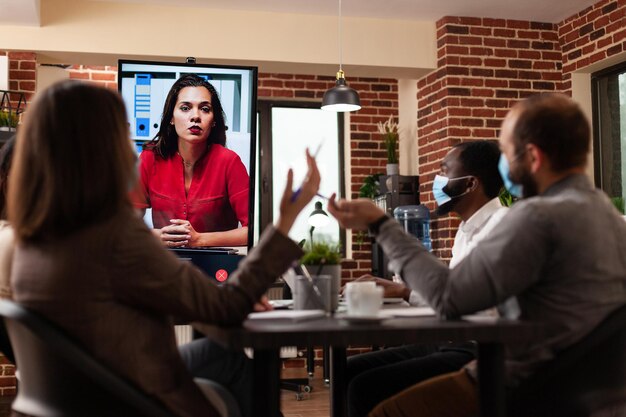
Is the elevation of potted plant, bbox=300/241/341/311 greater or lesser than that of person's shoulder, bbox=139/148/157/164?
lesser

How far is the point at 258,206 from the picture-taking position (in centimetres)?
721

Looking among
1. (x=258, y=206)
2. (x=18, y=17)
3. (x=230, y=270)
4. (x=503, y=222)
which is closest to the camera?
(x=503, y=222)

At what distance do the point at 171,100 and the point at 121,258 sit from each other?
225 cm

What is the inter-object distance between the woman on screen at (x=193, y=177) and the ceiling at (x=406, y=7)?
2.30 meters

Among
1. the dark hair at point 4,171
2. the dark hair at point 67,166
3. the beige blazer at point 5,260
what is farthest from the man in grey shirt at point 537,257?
the dark hair at point 4,171

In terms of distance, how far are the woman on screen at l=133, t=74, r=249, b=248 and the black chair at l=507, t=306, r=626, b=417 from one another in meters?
2.13

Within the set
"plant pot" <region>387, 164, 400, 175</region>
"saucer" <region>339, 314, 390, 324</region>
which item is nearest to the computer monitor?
"saucer" <region>339, 314, 390, 324</region>

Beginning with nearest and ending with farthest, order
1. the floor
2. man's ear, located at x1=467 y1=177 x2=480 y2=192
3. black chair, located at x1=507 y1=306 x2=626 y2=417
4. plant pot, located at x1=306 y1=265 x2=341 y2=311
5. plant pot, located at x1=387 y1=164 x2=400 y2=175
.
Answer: black chair, located at x1=507 y1=306 x2=626 y2=417
plant pot, located at x1=306 y1=265 x2=341 y2=311
man's ear, located at x1=467 y1=177 x2=480 y2=192
the floor
plant pot, located at x1=387 y1=164 x2=400 y2=175

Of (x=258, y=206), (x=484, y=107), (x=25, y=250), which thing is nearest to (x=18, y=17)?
(x=258, y=206)

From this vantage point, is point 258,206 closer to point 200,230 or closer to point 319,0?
point 319,0

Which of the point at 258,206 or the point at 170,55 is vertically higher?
the point at 170,55

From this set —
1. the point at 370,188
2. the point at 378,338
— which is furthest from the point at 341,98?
the point at 378,338

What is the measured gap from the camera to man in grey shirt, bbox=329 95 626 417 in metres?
1.54

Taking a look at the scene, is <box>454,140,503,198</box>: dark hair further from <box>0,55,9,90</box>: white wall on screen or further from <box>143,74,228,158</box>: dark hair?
<box>0,55,9,90</box>: white wall on screen
